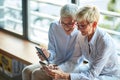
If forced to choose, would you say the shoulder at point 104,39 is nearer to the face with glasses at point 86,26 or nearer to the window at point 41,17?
the face with glasses at point 86,26

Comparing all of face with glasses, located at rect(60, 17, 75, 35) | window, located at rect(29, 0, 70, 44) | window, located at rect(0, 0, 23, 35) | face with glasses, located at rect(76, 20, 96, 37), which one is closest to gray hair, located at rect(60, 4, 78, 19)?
face with glasses, located at rect(60, 17, 75, 35)

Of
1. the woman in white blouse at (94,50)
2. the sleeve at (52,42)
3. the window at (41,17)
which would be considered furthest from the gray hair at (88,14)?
the window at (41,17)

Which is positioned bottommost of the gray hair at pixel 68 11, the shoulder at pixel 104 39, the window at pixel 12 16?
the window at pixel 12 16

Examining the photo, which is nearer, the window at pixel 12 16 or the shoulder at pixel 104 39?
the shoulder at pixel 104 39

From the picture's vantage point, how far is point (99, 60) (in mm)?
1803

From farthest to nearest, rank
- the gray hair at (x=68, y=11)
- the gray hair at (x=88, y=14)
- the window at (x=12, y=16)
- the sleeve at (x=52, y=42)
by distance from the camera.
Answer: the window at (x=12, y=16) → the sleeve at (x=52, y=42) → the gray hair at (x=68, y=11) → the gray hair at (x=88, y=14)

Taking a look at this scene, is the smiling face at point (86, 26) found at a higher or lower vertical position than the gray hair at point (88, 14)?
lower

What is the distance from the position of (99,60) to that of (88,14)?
1.16ft

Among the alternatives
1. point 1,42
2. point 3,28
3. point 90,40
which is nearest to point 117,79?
point 90,40

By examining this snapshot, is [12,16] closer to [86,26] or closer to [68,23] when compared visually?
[68,23]

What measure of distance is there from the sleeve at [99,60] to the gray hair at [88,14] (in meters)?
0.19

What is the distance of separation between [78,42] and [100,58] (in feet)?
0.94

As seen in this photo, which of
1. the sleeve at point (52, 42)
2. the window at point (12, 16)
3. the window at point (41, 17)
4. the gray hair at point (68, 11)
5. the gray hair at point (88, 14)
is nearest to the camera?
the gray hair at point (88, 14)

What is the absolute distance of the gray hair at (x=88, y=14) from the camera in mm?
1748
